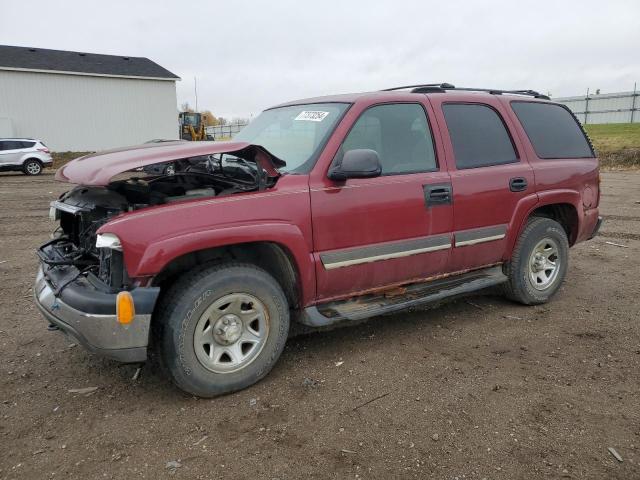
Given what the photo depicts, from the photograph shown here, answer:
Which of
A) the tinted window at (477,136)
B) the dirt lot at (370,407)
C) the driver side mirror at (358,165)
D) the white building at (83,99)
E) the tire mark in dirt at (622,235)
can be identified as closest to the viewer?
the dirt lot at (370,407)

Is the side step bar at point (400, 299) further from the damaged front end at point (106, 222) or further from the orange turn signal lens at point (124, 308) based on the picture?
A: the orange turn signal lens at point (124, 308)

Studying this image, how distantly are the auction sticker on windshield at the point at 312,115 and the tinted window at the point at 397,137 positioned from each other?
295 millimetres

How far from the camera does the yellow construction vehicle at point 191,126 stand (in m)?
32.3

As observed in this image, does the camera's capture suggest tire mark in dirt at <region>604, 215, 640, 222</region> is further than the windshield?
Yes

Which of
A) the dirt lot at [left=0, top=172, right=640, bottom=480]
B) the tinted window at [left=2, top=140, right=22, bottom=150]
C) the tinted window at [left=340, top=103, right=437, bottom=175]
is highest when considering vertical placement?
the tinted window at [left=2, top=140, right=22, bottom=150]

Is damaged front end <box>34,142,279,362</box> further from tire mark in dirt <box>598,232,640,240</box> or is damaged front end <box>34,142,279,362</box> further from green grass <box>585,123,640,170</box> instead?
green grass <box>585,123,640,170</box>

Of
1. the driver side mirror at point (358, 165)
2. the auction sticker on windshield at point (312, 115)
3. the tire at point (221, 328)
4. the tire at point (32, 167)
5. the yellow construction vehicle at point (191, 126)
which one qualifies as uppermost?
the yellow construction vehicle at point (191, 126)

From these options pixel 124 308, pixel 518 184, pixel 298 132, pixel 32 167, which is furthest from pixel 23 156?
pixel 518 184

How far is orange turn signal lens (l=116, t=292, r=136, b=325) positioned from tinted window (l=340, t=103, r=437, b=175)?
5.74 ft

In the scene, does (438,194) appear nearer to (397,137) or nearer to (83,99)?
(397,137)

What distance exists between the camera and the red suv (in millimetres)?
2916

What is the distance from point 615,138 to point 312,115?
22.1m

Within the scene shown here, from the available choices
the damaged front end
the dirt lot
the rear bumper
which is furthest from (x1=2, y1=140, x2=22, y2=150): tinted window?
the rear bumper

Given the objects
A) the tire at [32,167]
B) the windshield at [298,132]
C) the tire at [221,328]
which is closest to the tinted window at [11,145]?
the tire at [32,167]
